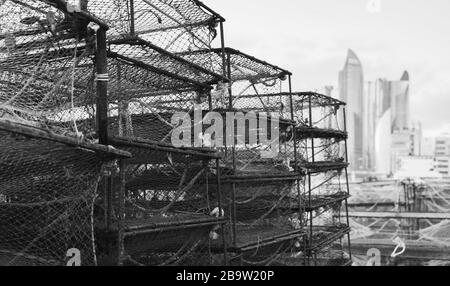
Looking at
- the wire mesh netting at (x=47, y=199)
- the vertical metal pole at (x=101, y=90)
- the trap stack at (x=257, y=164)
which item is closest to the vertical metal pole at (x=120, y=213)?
the wire mesh netting at (x=47, y=199)

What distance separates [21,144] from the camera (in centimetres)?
276

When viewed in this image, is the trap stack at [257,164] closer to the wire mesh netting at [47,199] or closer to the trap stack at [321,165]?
the trap stack at [321,165]

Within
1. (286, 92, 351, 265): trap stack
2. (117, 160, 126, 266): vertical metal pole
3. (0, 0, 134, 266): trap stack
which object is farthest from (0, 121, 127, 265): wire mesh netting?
(286, 92, 351, 265): trap stack

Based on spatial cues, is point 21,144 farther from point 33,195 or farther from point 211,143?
point 211,143

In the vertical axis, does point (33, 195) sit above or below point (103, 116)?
below

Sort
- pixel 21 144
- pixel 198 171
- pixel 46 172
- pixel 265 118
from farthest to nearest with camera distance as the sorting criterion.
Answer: pixel 265 118, pixel 198 171, pixel 46 172, pixel 21 144

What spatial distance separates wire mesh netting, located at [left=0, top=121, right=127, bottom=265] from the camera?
291cm

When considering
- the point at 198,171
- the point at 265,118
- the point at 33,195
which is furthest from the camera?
the point at 265,118

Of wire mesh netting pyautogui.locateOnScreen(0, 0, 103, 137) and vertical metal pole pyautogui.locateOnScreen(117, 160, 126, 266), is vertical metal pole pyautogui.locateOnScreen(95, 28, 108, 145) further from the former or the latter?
vertical metal pole pyautogui.locateOnScreen(117, 160, 126, 266)

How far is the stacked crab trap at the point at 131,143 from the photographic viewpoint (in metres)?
2.98

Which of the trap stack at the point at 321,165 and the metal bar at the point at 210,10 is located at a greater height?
the metal bar at the point at 210,10

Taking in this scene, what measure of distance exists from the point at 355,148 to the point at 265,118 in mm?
44950

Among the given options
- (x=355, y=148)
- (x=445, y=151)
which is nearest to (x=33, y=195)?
(x=355, y=148)

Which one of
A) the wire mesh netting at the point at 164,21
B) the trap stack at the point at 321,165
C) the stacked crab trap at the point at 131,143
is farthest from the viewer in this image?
the trap stack at the point at 321,165
